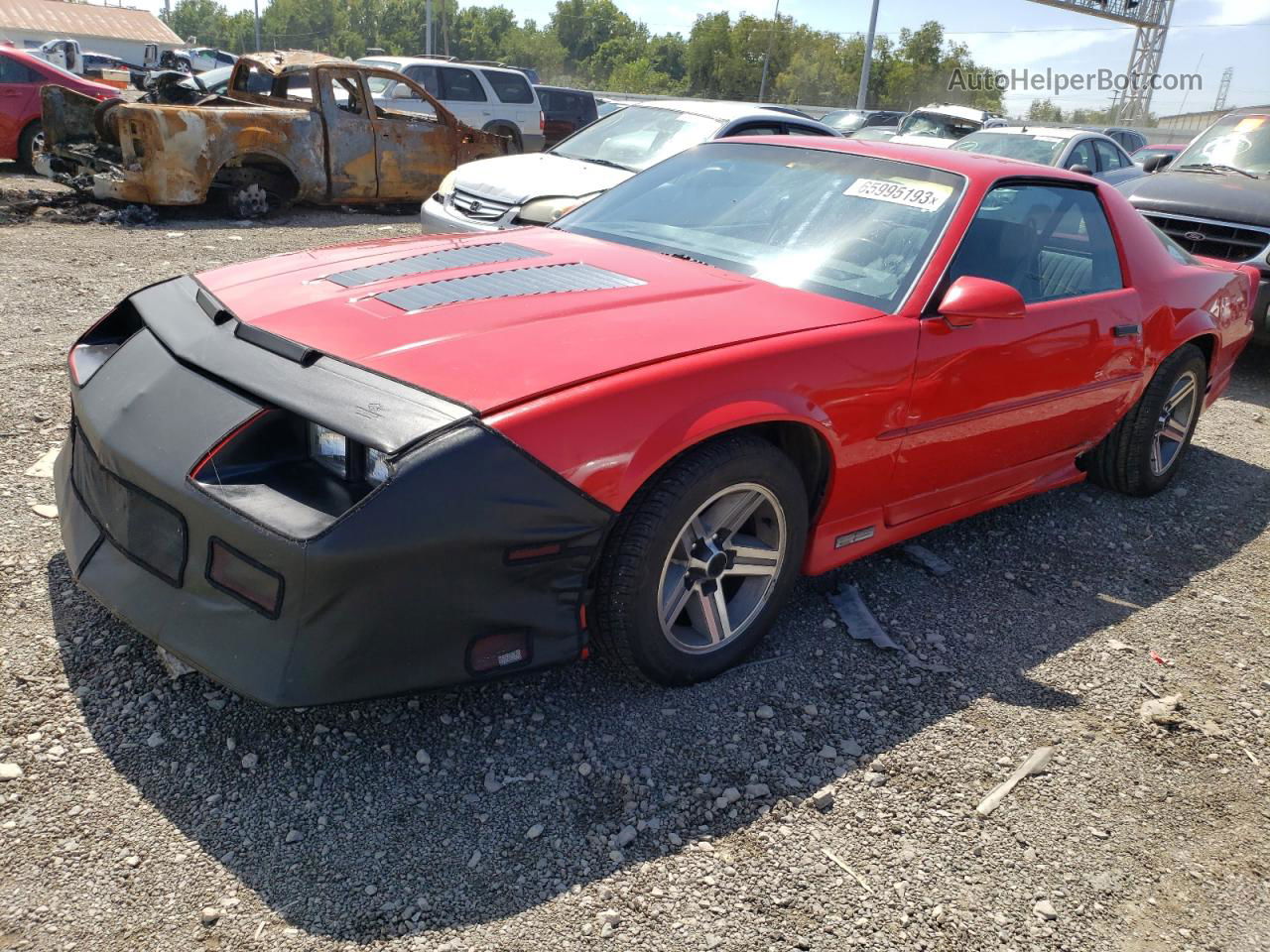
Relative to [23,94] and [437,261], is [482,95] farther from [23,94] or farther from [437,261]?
[437,261]

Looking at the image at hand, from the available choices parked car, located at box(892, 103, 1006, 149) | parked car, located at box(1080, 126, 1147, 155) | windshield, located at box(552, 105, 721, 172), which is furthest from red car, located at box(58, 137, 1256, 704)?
parked car, located at box(1080, 126, 1147, 155)

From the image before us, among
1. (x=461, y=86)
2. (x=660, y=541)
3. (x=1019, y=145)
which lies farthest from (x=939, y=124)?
(x=660, y=541)

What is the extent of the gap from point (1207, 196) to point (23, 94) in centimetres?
1305

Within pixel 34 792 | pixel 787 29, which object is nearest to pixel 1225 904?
pixel 34 792

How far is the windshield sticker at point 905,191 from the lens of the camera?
3551 millimetres

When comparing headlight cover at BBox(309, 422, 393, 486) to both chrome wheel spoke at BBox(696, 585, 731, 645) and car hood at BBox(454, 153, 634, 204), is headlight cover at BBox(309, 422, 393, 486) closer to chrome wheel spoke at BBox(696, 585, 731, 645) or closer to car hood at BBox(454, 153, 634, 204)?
chrome wheel spoke at BBox(696, 585, 731, 645)

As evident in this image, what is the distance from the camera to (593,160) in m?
8.58

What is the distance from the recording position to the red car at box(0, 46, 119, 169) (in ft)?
40.1

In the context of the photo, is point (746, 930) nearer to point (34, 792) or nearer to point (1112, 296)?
point (34, 792)

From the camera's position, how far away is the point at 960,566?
404cm

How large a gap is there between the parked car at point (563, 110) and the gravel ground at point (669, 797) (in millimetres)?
17163

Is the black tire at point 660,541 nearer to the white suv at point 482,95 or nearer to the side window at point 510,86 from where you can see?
the white suv at point 482,95

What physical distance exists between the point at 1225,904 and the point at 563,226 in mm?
3151

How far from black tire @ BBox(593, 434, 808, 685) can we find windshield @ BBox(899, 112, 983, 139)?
46.3 feet
